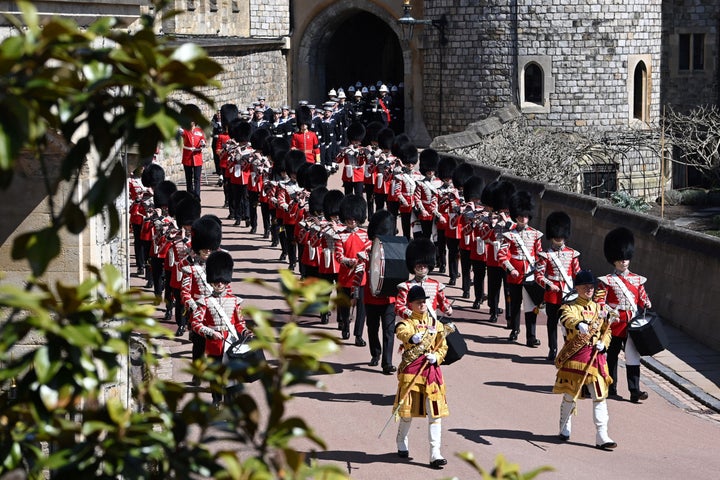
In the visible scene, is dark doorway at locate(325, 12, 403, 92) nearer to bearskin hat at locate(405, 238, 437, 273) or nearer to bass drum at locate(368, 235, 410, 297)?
bass drum at locate(368, 235, 410, 297)

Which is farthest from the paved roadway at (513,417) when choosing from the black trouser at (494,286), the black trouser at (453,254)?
the black trouser at (453,254)

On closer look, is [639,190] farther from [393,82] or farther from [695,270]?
[695,270]

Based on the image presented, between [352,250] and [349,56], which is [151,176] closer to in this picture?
[352,250]

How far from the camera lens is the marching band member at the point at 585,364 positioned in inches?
338

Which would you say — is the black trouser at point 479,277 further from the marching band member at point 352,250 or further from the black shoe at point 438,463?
the black shoe at point 438,463

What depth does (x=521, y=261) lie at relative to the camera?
11.8m

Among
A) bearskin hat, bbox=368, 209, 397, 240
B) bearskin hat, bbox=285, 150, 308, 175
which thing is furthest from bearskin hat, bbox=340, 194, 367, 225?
bearskin hat, bbox=285, 150, 308, 175

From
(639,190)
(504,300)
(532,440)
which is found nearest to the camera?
(532,440)

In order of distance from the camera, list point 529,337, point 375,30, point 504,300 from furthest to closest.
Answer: point 375,30, point 504,300, point 529,337

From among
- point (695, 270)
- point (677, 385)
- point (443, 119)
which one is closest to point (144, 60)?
point (677, 385)

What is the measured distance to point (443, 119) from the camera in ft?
95.3

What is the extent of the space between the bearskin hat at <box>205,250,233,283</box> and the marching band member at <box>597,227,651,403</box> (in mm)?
2649

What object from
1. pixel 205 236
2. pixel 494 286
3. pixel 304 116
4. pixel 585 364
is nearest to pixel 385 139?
pixel 304 116

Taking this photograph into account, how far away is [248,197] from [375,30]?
64.0 feet
